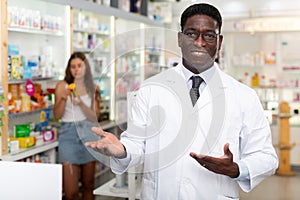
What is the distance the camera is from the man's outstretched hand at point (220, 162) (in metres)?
1.77

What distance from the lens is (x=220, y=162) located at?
5.89ft

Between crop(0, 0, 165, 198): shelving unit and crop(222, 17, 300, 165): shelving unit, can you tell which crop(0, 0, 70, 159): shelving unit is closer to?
crop(0, 0, 165, 198): shelving unit

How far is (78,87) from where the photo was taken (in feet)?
14.3

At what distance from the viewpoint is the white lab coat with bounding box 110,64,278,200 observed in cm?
202

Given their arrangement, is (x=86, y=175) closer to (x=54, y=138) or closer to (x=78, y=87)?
(x=54, y=138)

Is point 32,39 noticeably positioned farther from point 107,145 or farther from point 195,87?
point 107,145

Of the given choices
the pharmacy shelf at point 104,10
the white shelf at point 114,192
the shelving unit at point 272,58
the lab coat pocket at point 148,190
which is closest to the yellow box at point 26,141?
the white shelf at point 114,192

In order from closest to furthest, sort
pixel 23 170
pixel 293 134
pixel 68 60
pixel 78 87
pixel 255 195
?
pixel 23 170
pixel 78 87
pixel 68 60
pixel 255 195
pixel 293 134

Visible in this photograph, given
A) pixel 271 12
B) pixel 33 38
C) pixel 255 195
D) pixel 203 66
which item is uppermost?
pixel 271 12

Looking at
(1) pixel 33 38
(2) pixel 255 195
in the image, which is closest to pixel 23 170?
(1) pixel 33 38

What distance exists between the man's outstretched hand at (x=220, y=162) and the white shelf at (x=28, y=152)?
7.71 feet

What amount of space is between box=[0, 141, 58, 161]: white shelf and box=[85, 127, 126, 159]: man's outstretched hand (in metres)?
2.08

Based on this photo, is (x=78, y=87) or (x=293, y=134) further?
(x=293, y=134)

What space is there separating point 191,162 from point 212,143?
0.12 m
